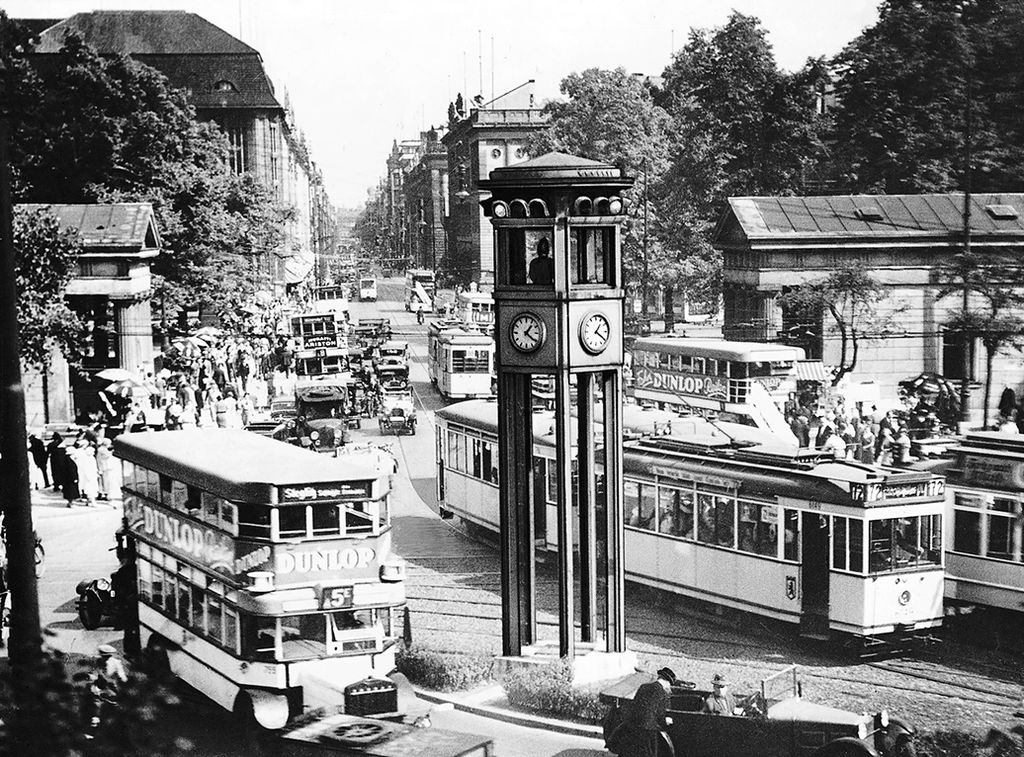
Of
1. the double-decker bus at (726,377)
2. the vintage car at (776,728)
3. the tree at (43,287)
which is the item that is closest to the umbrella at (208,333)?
the tree at (43,287)

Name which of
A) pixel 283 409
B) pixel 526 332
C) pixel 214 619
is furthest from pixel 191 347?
pixel 526 332

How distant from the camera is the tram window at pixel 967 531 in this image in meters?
9.80

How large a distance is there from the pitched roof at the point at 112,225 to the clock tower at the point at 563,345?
724 cm

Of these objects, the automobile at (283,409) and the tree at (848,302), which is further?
the automobile at (283,409)

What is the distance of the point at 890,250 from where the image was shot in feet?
51.5

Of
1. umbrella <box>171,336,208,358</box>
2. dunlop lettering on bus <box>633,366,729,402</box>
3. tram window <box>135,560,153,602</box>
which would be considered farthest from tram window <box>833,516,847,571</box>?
umbrella <box>171,336,208,358</box>

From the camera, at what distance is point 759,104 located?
15.8 metres

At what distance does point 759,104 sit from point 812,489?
24.6ft

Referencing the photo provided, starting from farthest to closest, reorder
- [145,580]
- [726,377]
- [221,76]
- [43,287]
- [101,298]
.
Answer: [726,377]
[101,298]
[221,76]
[43,287]
[145,580]

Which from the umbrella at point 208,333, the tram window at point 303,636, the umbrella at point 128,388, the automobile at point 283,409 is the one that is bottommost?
the tram window at point 303,636

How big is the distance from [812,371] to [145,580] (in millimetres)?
9851

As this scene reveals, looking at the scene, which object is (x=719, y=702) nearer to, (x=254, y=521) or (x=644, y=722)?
(x=644, y=722)

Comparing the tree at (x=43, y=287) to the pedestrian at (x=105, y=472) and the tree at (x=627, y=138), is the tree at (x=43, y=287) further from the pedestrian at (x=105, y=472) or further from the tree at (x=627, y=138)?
the tree at (x=627, y=138)

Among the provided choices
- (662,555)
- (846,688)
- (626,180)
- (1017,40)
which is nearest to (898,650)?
(846,688)
